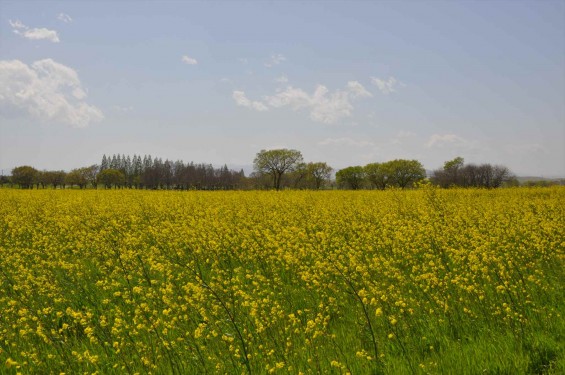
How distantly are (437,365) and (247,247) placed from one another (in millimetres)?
6079

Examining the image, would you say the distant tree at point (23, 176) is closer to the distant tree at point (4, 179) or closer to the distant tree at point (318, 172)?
the distant tree at point (4, 179)

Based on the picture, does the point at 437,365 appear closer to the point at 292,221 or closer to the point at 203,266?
the point at 203,266

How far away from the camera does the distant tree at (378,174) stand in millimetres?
82812

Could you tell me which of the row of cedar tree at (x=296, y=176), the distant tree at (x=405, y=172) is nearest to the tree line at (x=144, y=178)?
the row of cedar tree at (x=296, y=176)

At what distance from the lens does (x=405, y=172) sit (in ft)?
262

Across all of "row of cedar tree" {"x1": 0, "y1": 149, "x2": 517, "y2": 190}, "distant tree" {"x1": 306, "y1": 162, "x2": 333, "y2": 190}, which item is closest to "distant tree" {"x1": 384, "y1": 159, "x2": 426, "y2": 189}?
"row of cedar tree" {"x1": 0, "y1": 149, "x2": 517, "y2": 190}

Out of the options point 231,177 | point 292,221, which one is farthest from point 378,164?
point 292,221

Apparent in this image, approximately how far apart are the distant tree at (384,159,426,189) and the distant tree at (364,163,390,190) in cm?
125

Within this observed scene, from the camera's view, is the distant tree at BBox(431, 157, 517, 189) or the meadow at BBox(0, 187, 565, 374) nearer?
the meadow at BBox(0, 187, 565, 374)

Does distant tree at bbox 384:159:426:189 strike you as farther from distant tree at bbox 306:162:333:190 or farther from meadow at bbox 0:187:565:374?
meadow at bbox 0:187:565:374

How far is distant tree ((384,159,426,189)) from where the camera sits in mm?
78688

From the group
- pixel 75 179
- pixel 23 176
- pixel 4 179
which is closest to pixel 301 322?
pixel 23 176

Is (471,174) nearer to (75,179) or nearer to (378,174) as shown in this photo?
(378,174)

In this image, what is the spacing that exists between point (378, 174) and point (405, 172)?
22.5 feet
